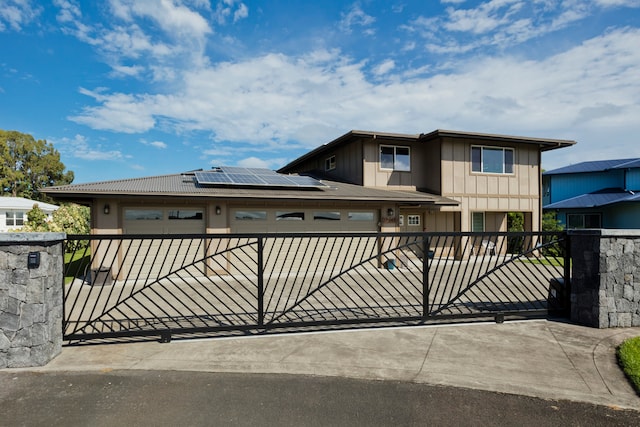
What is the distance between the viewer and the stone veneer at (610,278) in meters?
5.59

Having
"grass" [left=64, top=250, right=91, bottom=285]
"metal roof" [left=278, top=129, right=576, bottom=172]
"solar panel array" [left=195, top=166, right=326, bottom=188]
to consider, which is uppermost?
"metal roof" [left=278, top=129, right=576, bottom=172]

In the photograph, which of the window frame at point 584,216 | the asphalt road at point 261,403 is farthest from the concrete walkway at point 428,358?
the window frame at point 584,216

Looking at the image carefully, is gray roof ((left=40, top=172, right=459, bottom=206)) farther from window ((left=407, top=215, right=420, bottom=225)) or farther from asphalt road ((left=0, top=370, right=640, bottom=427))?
asphalt road ((left=0, top=370, right=640, bottom=427))

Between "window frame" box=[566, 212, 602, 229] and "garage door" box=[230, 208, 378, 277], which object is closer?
"garage door" box=[230, 208, 378, 277]

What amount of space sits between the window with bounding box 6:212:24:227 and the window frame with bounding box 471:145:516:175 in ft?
119

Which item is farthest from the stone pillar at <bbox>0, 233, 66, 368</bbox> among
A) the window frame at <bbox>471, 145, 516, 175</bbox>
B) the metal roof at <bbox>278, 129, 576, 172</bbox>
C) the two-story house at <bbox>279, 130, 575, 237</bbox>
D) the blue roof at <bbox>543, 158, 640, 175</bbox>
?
the blue roof at <bbox>543, 158, 640, 175</bbox>

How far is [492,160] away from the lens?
1642cm

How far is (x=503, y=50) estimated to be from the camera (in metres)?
10.6

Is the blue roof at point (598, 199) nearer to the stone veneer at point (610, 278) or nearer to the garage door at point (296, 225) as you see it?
the garage door at point (296, 225)

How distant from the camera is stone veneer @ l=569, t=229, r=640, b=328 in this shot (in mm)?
5594

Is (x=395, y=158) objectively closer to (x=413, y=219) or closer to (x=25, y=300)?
(x=413, y=219)

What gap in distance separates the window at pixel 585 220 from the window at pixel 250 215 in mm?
26437

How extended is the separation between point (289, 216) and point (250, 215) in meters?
1.39

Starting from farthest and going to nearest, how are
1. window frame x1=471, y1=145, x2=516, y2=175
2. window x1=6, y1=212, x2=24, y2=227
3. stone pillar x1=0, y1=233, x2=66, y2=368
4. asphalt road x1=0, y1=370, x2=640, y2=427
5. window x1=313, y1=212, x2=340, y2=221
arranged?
window x1=6, y1=212, x2=24, y2=227
window frame x1=471, y1=145, x2=516, y2=175
window x1=313, y1=212, x2=340, y2=221
stone pillar x1=0, y1=233, x2=66, y2=368
asphalt road x1=0, y1=370, x2=640, y2=427
